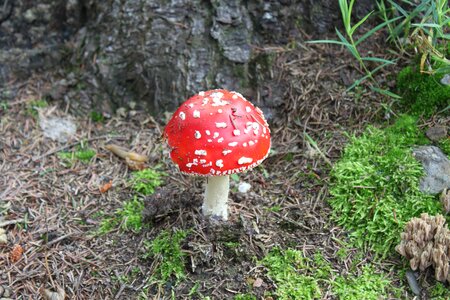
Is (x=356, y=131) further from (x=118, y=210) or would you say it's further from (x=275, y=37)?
(x=118, y=210)

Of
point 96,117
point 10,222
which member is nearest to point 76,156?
point 96,117

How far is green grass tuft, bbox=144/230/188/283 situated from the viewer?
3.44 metres

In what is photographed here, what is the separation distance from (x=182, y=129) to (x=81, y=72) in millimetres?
2450

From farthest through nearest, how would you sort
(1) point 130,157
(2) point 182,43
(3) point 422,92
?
(2) point 182,43 < (1) point 130,157 < (3) point 422,92

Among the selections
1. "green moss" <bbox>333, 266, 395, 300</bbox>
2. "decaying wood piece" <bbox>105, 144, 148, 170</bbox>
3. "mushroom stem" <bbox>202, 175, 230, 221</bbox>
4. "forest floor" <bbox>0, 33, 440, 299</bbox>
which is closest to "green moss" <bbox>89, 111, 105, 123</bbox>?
"forest floor" <bbox>0, 33, 440, 299</bbox>

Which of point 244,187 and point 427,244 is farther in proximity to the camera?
point 244,187

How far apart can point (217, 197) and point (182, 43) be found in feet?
6.36

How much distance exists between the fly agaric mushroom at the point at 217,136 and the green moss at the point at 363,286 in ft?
3.59

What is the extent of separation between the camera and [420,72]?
13.6ft

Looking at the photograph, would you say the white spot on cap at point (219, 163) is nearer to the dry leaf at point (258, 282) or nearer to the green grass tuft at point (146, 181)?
the dry leaf at point (258, 282)

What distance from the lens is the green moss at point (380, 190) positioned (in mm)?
3588

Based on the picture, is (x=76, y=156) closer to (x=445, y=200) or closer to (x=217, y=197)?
(x=217, y=197)

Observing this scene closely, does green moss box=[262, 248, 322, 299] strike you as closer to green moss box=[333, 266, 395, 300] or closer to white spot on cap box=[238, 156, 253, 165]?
green moss box=[333, 266, 395, 300]

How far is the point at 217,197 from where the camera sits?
3.66m
